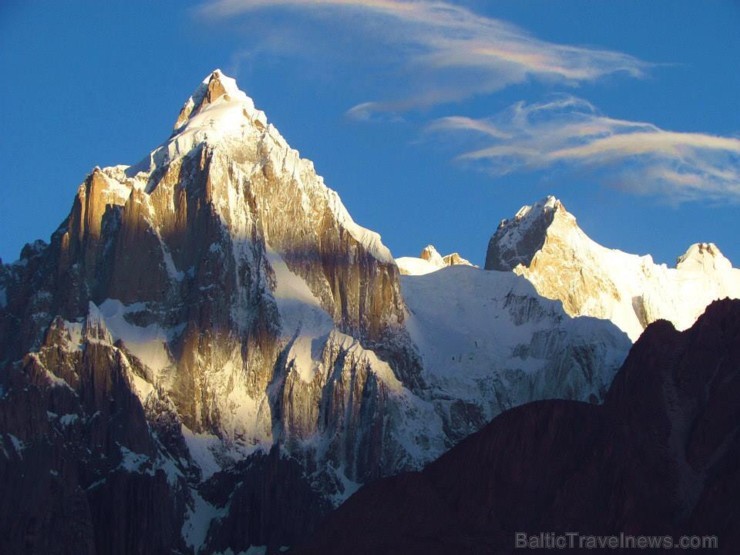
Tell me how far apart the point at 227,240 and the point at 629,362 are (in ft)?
187

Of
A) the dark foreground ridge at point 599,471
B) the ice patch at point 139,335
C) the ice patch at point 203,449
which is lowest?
the dark foreground ridge at point 599,471

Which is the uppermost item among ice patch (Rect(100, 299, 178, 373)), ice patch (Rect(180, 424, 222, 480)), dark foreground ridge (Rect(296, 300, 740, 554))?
ice patch (Rect(100, 299, 178, 373))

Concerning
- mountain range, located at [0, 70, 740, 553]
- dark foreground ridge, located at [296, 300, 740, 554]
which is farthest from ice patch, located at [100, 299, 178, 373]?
dark foreground ridge, located at [296, 300, 740, 554]

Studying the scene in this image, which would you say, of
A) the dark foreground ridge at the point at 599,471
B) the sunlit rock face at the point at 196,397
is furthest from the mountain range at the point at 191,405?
the dark foreground ridge at the point at 599,471

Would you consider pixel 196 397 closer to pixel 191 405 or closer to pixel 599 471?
pixel 191 405

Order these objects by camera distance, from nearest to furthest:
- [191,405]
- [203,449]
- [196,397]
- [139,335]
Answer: [203,449], [191,405], [196,397], [139,335]

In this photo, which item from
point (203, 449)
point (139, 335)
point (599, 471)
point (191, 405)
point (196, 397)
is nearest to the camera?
point (599, 471)

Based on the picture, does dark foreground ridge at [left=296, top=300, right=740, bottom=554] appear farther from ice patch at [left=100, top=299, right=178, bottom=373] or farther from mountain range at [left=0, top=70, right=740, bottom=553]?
ice patch at [left=100, top=299, right=178, bottom=373]

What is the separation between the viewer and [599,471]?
13475cm

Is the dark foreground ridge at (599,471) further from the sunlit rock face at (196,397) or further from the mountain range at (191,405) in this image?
the sunlit rock face at (196,397)

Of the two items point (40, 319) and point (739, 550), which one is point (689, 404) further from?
point (40, 319)

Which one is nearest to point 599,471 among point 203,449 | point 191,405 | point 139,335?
point 203,449

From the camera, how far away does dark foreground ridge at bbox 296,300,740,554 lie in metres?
133

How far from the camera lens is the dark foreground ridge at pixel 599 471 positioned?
133 metres
